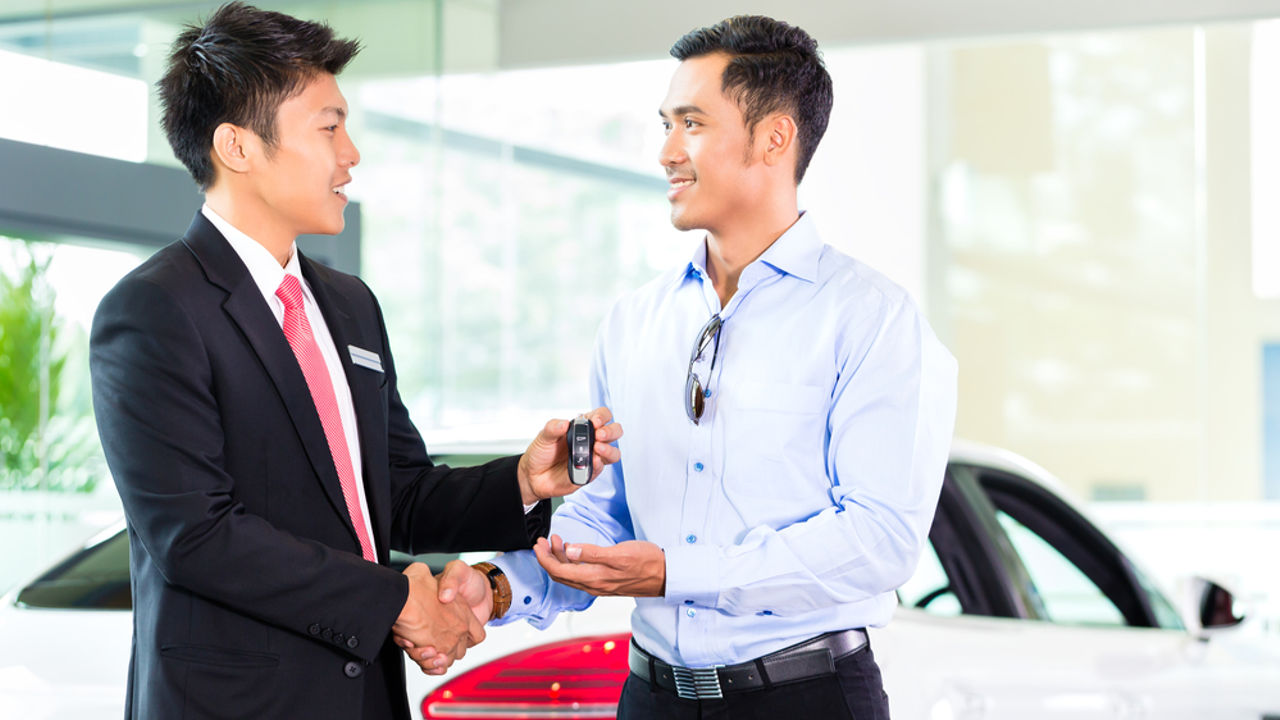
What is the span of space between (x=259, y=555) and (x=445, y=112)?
18.4 feet

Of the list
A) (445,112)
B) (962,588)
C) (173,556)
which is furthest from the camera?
(445,112)

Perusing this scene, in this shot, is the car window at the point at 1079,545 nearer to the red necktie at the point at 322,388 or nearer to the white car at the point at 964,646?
the white car at the point at 964,646

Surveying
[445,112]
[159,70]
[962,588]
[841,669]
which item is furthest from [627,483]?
[445,112]

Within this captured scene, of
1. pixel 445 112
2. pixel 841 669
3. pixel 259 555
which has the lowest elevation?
pixel 841 669

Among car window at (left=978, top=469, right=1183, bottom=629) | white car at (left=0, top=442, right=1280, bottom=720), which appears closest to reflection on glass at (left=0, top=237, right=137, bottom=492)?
white car at (left=0, top=442, right=1280, bottom=720)

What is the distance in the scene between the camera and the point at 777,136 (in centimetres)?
210

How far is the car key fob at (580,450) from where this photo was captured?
1.98 metres

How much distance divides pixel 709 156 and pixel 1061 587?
5454 mm

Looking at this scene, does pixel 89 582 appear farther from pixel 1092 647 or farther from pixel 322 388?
pixel 1092 647

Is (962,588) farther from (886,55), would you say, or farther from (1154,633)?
(886,55)

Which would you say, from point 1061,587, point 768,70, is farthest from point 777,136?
point 1061,587

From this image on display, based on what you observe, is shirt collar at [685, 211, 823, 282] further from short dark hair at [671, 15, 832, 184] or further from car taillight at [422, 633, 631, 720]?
car taillight at [422, 633, 631, 720]

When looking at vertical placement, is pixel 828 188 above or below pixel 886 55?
below

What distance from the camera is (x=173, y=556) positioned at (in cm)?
167
